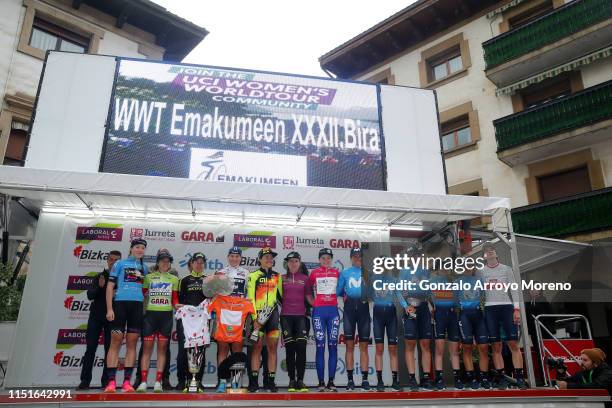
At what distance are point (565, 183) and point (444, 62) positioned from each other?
7.03 m

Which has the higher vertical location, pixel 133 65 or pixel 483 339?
pixel 133 65

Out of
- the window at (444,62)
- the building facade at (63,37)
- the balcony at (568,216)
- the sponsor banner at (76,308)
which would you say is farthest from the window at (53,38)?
the balcony at (568,216)

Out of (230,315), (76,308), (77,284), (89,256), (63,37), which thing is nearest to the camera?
(230,315)

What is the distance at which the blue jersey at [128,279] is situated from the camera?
642 cm

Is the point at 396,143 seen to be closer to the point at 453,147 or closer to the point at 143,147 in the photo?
the point at 143,147

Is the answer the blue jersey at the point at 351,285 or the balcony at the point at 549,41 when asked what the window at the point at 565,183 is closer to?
the balcony at the point at 549,41

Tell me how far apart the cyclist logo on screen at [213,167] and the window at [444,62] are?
40.2 feet

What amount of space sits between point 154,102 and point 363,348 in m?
6.04

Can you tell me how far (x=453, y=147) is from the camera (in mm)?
17172

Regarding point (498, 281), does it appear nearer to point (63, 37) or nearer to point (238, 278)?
point (238, 278)

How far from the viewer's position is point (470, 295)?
22.9 ft

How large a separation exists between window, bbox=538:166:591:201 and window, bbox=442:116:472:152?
10.3 ft

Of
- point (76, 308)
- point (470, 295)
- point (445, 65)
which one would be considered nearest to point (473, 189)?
point (445, 65)

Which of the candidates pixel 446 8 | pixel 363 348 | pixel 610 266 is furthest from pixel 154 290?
pixel 446 8
